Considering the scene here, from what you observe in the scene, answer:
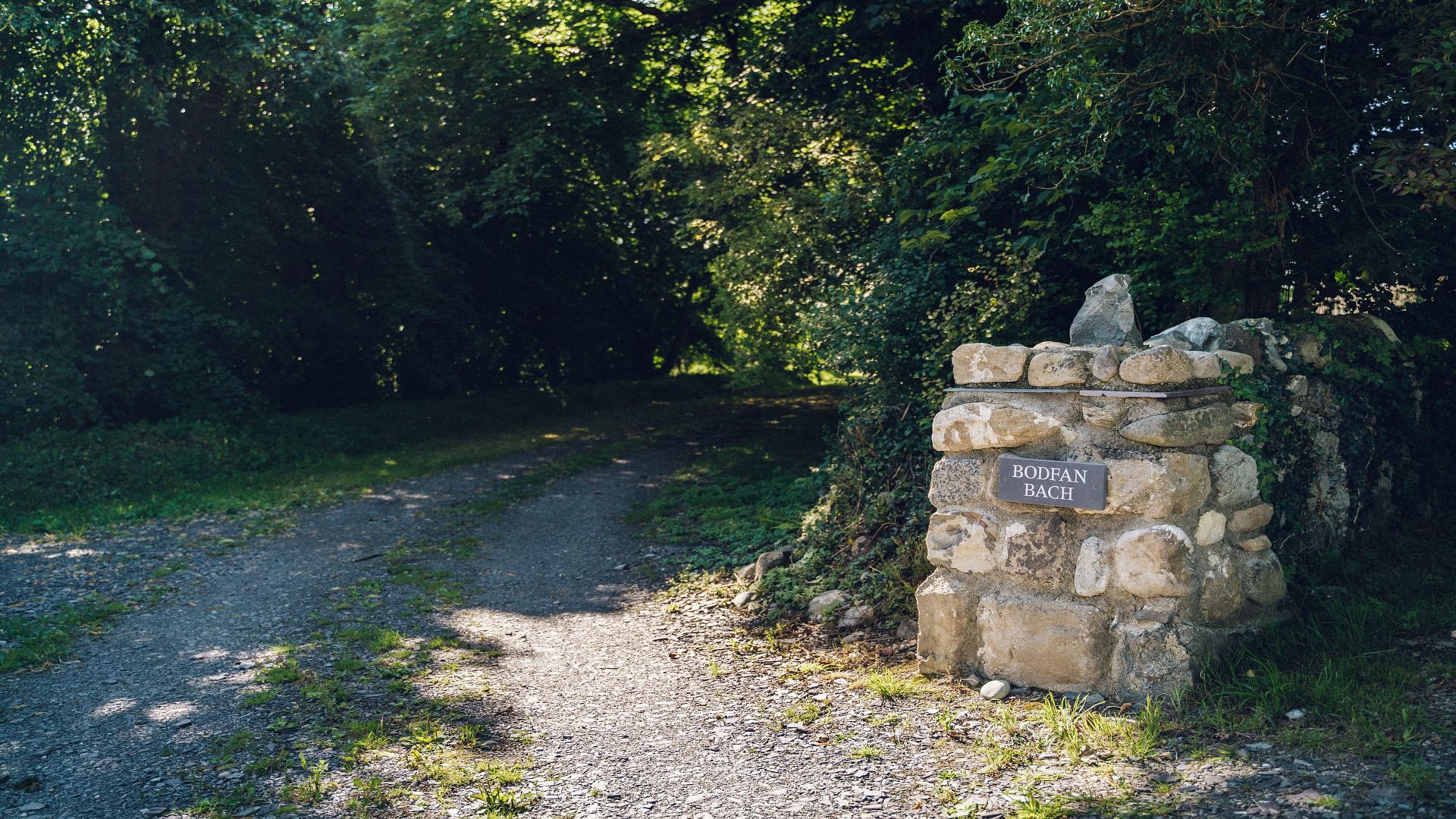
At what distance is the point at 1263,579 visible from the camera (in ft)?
16.1

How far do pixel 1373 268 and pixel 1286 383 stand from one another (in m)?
1.64

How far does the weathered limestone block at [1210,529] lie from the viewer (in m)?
4.61

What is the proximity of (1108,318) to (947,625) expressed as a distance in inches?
69.6

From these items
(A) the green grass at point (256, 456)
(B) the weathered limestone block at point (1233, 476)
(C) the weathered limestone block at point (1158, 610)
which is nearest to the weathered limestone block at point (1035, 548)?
(C) the weathered limestone block at point (1158, 610)

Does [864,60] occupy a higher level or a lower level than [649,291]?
higher

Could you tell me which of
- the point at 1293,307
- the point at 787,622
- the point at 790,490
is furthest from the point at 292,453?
the point at 1293,307

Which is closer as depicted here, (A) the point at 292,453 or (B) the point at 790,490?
(B) the point at 790,490

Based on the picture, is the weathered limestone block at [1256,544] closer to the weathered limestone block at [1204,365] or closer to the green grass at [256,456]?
the weathered limestone block at [1204,365]

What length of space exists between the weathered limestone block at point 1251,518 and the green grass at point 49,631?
6.51 metres

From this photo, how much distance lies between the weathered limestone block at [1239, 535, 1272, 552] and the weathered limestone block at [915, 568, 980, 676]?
50.9 inches

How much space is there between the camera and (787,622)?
20.8 ft

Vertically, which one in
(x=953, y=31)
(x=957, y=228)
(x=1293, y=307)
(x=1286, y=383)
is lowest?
(x=1286, y=383)

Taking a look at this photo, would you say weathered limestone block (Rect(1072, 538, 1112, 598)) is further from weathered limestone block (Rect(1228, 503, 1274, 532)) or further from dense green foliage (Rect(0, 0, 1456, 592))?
dense green foliage (Rect(0, 0, 1456, 592))

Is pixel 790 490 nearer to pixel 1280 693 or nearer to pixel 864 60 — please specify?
pixel 864 60
